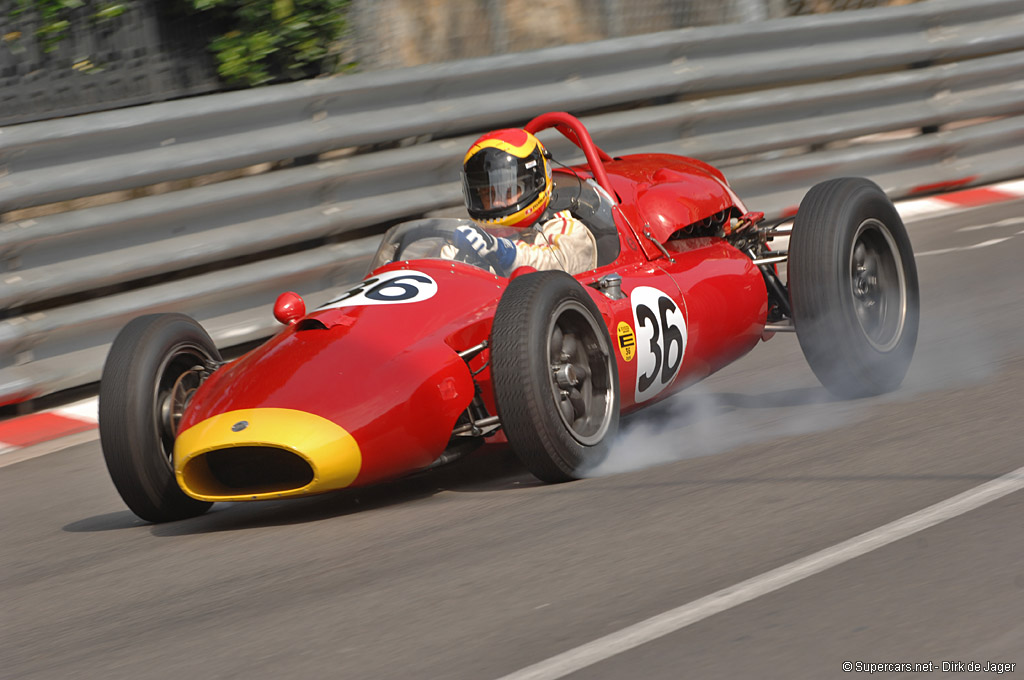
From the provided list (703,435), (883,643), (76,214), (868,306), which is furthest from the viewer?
(76,214)

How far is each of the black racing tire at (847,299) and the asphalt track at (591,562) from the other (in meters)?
0.16

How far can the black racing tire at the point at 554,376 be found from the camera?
439cm

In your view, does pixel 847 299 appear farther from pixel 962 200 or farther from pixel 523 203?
pixel 962 200

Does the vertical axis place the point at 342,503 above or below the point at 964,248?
above

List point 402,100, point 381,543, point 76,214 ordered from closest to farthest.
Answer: point 381,543
point 76,214
point 402,100

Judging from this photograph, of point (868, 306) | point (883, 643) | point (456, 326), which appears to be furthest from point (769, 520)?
point (868, 306)

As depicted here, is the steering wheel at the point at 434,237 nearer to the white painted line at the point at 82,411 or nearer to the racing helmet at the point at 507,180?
the racing helmet at the point at 507,180

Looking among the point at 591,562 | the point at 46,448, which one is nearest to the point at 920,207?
the point at 46,448

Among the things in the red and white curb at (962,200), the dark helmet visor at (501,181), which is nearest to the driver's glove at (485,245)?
the dark helmet visor at (501,181)

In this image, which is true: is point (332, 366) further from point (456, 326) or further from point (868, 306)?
point (868, 306)

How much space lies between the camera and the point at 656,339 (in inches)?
208

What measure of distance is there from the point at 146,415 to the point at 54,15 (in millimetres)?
3717

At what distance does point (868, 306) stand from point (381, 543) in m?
2.71

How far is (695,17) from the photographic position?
1056cm
